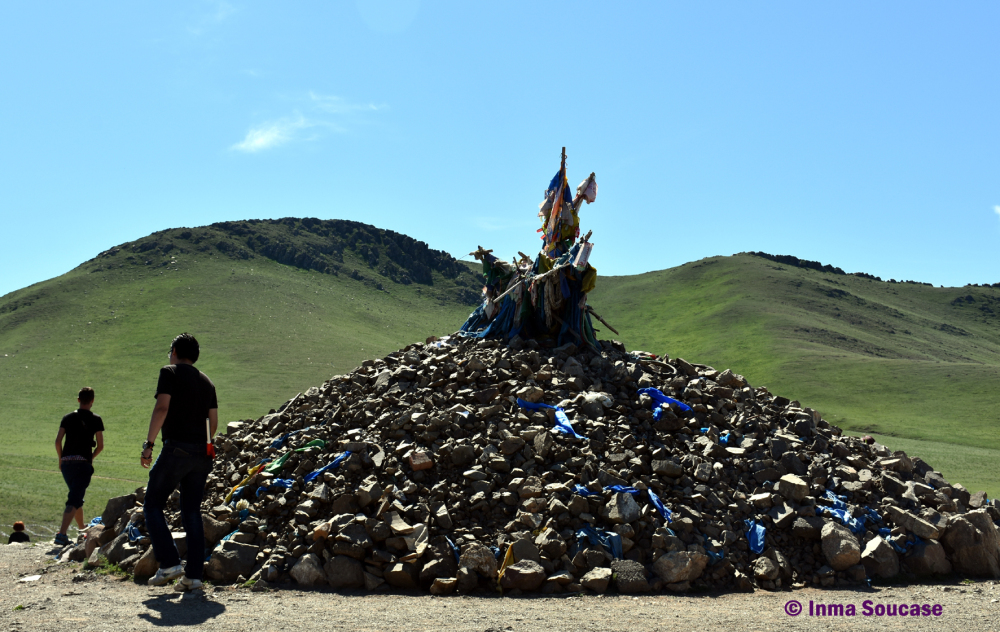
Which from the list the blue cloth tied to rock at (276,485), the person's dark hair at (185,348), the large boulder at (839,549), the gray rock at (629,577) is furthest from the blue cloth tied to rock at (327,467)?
the large boulder at (839,549)

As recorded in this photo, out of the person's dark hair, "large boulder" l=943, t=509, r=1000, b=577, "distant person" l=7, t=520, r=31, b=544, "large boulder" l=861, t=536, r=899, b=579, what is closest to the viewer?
the person's dark hair

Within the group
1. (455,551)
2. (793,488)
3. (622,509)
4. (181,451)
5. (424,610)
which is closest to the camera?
(181,451)

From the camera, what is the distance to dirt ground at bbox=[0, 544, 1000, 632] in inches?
225

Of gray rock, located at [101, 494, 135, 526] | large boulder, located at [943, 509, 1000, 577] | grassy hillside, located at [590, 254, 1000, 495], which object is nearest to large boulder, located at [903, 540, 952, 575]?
large boulder, located at [943, 509, 1000, 577]

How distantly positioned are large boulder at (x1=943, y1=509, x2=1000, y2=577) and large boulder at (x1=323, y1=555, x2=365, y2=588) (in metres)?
7.03

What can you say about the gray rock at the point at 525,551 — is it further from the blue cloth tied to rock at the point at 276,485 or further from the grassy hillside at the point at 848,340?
the grassy hillside at the point at 848,340

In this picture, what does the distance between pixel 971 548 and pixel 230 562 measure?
8.55m

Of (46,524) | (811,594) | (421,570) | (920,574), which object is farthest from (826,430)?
(46,524)

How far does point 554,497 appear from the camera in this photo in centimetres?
787

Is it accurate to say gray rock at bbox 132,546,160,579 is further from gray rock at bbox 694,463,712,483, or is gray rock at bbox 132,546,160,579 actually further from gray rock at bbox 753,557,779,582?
gray rock at bbox 753,557,779,582

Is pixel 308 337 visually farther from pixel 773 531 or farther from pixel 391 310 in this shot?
pixel 773 531

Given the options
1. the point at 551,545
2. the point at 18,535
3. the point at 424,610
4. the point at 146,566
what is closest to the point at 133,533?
the point at 146,566

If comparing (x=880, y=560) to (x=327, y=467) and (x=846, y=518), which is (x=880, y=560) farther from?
(x=327, y=467)

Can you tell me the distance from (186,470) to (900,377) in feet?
186
